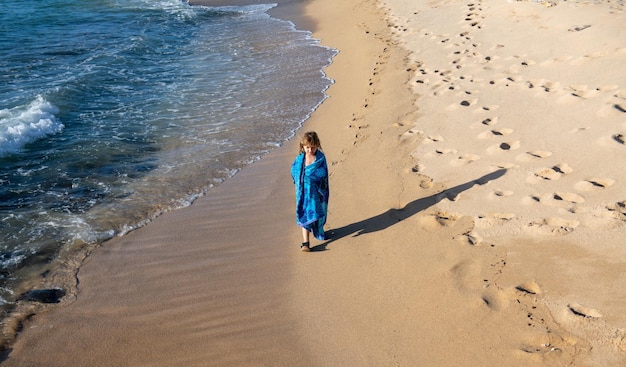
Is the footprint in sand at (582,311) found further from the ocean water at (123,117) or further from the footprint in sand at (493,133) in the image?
the ocean water at (123,117)

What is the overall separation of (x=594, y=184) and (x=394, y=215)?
189 cm

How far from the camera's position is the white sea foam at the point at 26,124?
8906 millimetres

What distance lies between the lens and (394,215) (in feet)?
19.2

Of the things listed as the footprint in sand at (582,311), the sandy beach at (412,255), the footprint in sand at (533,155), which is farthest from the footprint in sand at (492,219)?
the footprint in sand at (582,311)

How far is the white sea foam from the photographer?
8906 mm

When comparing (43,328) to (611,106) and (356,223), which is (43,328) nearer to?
(356,223)

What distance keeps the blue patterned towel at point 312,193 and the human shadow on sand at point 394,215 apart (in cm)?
18

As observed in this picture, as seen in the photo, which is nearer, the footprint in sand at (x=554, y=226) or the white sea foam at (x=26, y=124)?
the footprint in sand at (x=554, y=226)

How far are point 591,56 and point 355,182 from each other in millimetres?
4280

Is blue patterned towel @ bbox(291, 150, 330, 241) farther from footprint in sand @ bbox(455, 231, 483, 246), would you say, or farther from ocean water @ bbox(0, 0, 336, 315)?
ocean water @ bbox(0, 0, 336, 315)

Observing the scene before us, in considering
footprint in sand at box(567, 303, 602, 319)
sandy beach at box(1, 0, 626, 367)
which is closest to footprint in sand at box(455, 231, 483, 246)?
sandy beach at box(1, 0, 626, 367)

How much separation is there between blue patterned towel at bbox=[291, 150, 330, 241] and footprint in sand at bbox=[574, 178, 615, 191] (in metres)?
2.39

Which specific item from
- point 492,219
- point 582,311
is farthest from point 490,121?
point 582,311

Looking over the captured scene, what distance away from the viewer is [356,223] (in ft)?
19.4
